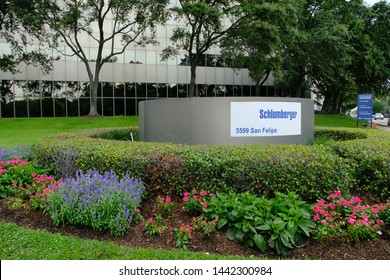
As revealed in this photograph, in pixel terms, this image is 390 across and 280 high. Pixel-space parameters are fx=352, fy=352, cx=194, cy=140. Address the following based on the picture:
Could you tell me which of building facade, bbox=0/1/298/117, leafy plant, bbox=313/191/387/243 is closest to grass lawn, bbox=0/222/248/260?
leafy plant, bbox=313/191/387/243

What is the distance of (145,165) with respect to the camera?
5109mm

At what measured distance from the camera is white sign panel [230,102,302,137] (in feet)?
23.7

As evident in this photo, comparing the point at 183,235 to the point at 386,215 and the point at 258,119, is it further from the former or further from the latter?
the point at 258,119

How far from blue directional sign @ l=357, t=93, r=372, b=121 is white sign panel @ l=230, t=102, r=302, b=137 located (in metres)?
17.0

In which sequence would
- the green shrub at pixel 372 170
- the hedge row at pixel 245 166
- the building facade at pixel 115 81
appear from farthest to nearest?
the building facade at pixel 115 81 < the green shrub at pixel 372 170 < the hedge row at pixel 245 166

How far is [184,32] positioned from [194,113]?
21436mm

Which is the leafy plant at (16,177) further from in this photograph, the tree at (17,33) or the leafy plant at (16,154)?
the tree at (17,33)

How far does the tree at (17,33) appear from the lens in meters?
23.1

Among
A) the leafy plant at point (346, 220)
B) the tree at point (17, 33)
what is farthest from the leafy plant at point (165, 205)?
the tree at point (17, 33)

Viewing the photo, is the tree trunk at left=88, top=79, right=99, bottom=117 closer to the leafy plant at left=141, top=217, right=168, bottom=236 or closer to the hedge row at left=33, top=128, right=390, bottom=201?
the hedge row at left=33, top=128, right=390, bottom=201

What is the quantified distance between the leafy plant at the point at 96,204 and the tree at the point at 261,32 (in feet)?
65.2

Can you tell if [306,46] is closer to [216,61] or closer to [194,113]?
[216,61]

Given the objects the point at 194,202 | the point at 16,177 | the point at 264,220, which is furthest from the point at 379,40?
the point at 16,177

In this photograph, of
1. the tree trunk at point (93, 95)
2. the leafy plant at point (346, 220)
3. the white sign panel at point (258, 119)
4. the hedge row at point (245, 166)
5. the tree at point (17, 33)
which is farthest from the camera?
the tree trunk at point (93, 95)
